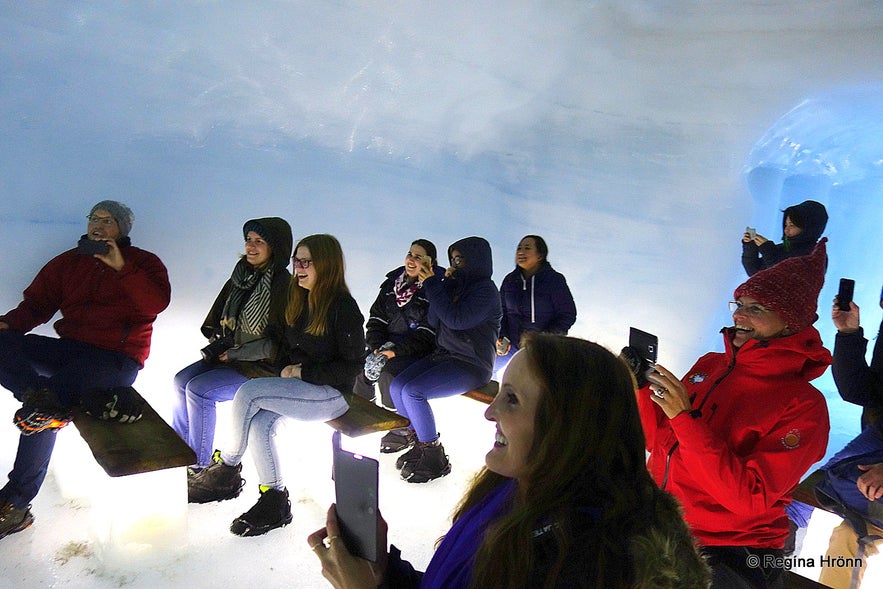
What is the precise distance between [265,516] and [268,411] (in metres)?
0.41

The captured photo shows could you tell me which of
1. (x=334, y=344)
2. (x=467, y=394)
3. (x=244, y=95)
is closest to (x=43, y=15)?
(x=244, y=95)

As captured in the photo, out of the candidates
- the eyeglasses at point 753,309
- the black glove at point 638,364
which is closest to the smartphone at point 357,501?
the black glove at point 638,364

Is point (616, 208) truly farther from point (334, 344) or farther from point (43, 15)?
point (43, 15)

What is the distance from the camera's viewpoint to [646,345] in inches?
72.0

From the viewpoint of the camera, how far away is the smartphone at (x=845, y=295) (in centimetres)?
230

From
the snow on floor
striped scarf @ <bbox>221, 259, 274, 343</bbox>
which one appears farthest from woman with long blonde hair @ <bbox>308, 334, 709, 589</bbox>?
striped scarf @ <bbox>221, 259, 274, 343</bbox>

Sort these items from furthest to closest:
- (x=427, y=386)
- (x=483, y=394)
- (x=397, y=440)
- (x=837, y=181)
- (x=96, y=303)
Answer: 1. (x=837, y=181)
2. (x=397, y=440)
3. (x=483, y=394)
4. (x=427, y=386)
5. (x=96, y=303)

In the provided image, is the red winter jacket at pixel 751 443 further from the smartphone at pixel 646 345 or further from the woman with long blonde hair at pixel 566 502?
the woman with long blonde hair at pixel 566 502

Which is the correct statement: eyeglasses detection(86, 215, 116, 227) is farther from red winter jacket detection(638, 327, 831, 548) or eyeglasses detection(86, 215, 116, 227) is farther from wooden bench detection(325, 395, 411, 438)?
red winter jacket detection(638, 327, 831, 548)

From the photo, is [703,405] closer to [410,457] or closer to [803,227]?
[410,457]

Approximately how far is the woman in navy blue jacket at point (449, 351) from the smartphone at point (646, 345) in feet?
4.84

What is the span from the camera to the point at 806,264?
1.86 m

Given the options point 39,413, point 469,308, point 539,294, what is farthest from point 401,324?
point 39,413

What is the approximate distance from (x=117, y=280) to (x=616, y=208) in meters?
4.73
